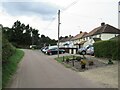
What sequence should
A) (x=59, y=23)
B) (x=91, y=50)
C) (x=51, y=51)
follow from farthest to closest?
1. (x=51, y=51)
2. (x=59, y=23)
3. (x=91, y=50)

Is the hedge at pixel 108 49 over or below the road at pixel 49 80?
over

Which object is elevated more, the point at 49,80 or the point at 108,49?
the point at 108,49

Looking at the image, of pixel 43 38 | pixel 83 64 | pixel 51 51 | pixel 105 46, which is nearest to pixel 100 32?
pixel 51 51

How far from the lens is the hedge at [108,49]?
30.7 m

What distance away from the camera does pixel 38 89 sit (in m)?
14.0

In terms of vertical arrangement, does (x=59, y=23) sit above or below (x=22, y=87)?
above

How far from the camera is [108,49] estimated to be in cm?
3366

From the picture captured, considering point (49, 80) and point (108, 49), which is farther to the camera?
point (108, 49)

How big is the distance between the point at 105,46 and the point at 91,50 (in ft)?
30.2

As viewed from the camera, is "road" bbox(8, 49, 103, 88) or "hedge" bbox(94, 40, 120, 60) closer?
"road" bbox(8, 49, 103, 88)

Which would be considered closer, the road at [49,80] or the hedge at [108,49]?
the road at [49,80]

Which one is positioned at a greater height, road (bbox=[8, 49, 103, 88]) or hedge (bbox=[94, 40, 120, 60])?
hedge (bbox=[94, 40, 120, 60])

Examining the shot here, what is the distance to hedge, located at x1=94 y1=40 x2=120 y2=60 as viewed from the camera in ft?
101

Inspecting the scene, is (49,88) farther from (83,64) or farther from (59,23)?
(59,23)
